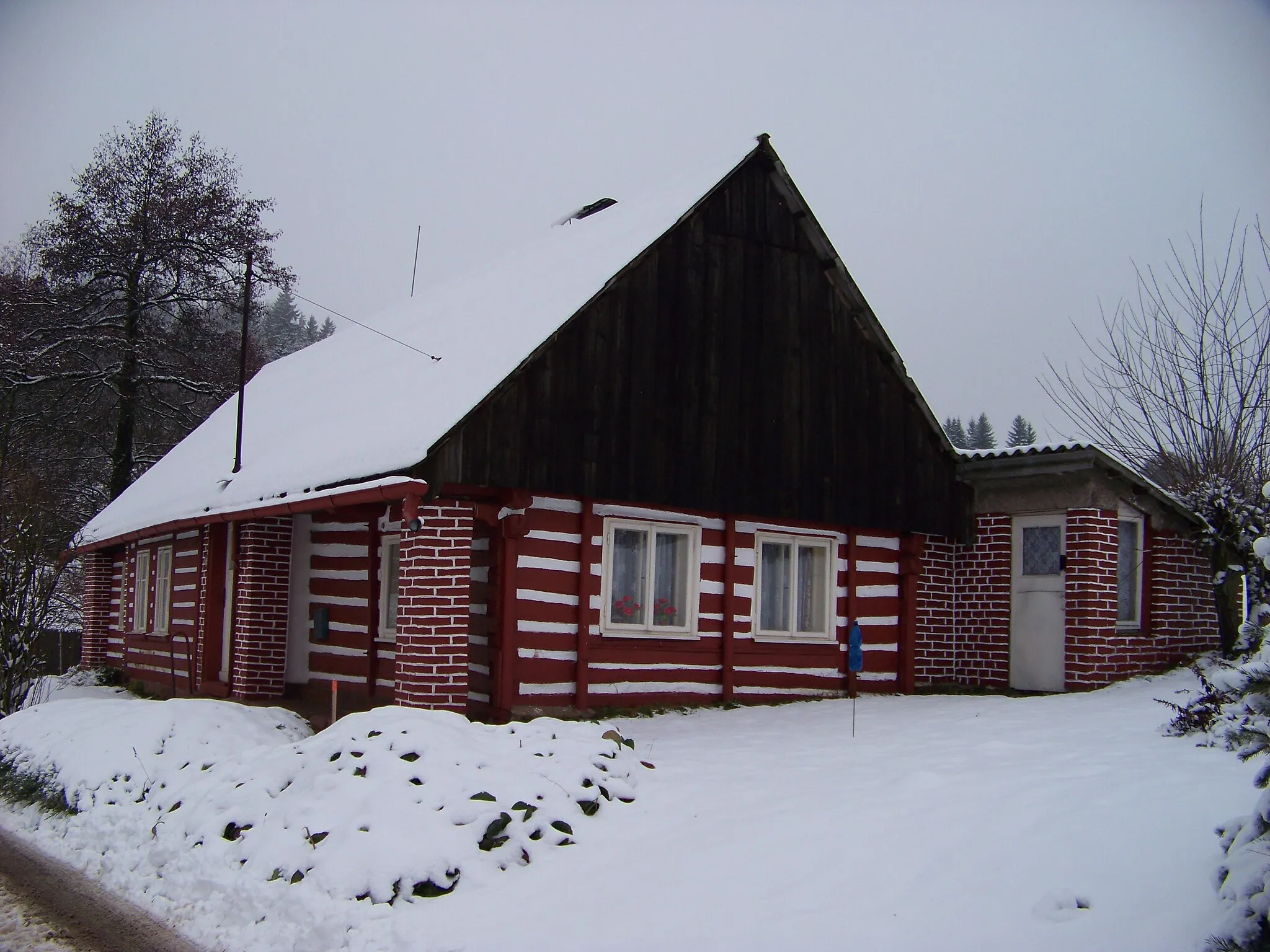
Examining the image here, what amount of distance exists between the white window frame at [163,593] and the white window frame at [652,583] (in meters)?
9.25

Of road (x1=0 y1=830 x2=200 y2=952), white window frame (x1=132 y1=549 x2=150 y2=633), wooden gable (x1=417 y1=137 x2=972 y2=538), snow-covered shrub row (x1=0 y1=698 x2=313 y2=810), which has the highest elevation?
wooden gable (x1=417 y1=137 x2=972 y2=538)

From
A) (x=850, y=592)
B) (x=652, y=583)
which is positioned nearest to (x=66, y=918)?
(x=652, y=583)

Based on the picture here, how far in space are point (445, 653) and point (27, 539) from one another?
7.18 metres

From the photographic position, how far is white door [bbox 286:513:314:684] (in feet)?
48.7

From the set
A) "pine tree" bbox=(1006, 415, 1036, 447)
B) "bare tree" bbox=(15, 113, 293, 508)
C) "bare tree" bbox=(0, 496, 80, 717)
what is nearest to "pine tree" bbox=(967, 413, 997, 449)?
"pine tree" bbox=(1006, 415, 1036, 447)

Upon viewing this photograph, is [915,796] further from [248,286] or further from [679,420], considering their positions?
[248,286]

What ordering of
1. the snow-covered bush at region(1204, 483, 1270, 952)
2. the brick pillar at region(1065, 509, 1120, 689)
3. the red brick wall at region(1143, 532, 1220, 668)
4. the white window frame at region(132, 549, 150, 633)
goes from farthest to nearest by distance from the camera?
1. the white window frame at region(132, 549, 150, 633)
2. the red brick wall at region(1143, 532, 1220, 668)
3. the brick pillar at region(1065, 509, 1120, 689)
4. the snow-covered bush at region(1204, 483, 1270, 952)

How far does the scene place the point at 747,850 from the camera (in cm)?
681

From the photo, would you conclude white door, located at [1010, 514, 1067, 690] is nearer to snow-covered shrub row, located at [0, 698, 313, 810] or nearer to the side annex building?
the side annex building

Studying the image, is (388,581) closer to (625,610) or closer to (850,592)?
(625,610)

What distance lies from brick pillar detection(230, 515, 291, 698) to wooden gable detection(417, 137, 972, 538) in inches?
176

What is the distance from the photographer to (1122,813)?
21.9 ft

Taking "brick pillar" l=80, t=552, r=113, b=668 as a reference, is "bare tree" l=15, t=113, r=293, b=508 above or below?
above

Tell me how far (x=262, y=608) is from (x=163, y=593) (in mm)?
5465
